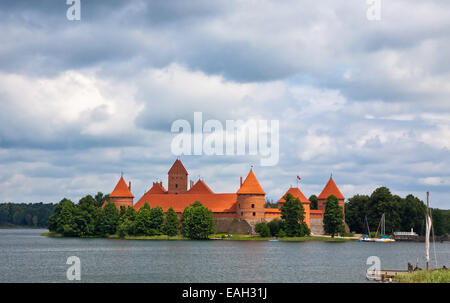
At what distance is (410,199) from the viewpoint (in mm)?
102125

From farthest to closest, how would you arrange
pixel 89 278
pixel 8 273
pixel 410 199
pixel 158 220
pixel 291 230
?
pixel 410 199 < pixel 158 220 < pixel 291 230 < pixel 8 273 < pixel 89 278

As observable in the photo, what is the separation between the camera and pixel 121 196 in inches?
3629

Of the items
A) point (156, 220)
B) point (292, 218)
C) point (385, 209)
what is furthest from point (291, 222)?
point (385, 209)

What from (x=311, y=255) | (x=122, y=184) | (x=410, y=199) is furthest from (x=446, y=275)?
(x=410, y=199)

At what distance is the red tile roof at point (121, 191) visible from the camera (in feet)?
303

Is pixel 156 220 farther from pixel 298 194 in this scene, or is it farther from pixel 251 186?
pixel 298 194

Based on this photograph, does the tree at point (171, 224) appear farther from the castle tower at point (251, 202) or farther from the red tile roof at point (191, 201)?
the castle tower at point (251, 202)

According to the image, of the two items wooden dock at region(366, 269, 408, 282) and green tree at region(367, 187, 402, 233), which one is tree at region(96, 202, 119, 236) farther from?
wooden dock at region(366, 269, 408, 282)

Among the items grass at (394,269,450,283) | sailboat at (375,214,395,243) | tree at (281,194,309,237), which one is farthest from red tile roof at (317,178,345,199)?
grass at (394,269,450,283)

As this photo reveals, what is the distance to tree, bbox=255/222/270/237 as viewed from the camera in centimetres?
7769

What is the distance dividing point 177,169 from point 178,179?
181cm

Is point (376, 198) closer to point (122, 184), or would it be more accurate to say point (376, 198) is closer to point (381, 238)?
point (381, 238)

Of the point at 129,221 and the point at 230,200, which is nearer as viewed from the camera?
the point at 129,221
